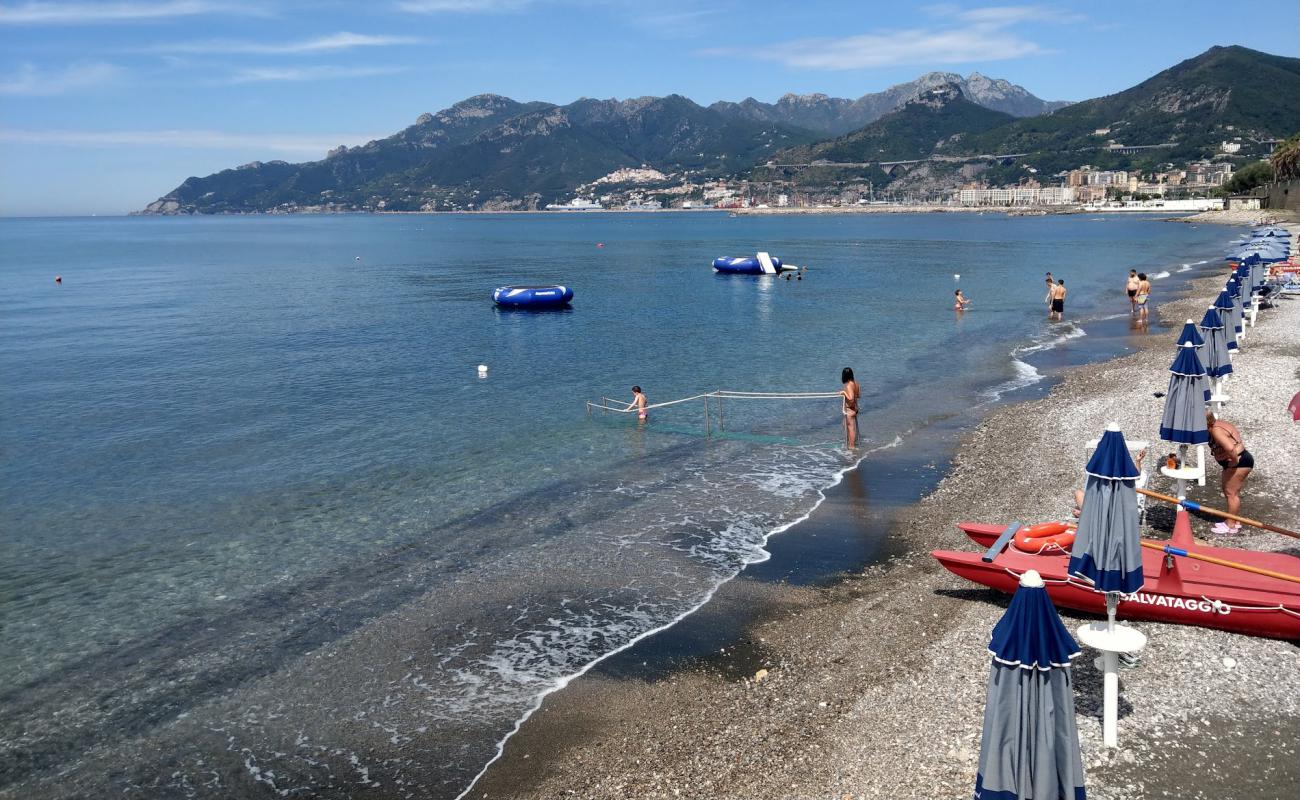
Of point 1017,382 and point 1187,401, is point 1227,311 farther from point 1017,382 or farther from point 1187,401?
point 1187,401

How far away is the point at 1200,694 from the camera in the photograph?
9414 millimetres

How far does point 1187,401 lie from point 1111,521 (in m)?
6.19

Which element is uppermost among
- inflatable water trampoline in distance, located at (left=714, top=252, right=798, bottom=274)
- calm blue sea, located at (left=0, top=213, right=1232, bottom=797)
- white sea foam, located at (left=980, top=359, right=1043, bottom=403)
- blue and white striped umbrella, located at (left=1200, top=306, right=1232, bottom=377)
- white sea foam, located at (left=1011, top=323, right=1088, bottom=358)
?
blue and white striped umbrella, located at (left=1200, top=306, right=1232, bottom=377)

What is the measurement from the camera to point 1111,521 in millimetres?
8500

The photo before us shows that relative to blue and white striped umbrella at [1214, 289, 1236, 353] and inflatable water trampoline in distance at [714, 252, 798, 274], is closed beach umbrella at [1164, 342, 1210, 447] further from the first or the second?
inflatable water trampoline in distance at [714, 252, 798, 274]

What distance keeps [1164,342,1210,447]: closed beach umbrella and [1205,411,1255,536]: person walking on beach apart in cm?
32

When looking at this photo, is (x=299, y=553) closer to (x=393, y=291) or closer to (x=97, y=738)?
(x=97, y=738)

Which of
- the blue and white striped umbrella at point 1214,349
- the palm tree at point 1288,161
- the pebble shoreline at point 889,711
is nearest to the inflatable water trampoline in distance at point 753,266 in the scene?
the blue and white striped umbrella at point 1214,349

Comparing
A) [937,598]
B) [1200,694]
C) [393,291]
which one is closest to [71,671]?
[937,598]

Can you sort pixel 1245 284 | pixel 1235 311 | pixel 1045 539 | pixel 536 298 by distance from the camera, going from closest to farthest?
1. pixel 1045 539
2. pixel 1235 311
3. pixel 1245 284
4. pixel 536 298

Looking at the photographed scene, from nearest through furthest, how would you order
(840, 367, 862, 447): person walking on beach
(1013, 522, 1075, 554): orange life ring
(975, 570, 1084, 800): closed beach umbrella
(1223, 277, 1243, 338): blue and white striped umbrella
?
(975, 570, 1084, 800): closed beach umbrella, (1013, 522, 1075, 554): orange life ring, (840, 367, 862, 447): person walking on beach, (1223, 277, 1243, 338): blue and white striped umbrella

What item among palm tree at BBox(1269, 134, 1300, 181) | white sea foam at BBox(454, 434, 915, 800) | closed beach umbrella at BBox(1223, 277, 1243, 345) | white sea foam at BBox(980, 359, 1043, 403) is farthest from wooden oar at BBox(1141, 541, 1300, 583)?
palm tree at BBox(1269, 134, 1300, 181)

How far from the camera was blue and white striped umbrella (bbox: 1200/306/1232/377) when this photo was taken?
17.2 m

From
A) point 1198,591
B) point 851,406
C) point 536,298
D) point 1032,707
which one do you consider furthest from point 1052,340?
point 1032,707
